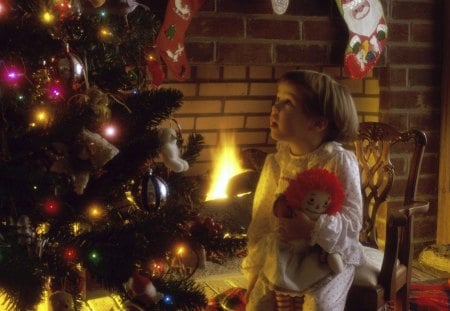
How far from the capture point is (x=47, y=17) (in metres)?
1.23

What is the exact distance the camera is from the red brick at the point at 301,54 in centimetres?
231

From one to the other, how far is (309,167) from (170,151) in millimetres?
404

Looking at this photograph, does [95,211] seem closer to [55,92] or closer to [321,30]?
[55,92]

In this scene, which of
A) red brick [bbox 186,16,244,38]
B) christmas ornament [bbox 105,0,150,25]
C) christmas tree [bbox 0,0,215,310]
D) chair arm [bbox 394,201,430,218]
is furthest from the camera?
red brick [bbox 186,16,244,38]

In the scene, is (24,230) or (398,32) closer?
(24,230)

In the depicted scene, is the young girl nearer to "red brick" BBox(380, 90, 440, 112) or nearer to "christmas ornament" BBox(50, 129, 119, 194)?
"christmas ornament" BBox(50, 129, 119, 194)

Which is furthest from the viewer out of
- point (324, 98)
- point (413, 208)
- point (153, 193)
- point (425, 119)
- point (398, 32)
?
point (425, 119)

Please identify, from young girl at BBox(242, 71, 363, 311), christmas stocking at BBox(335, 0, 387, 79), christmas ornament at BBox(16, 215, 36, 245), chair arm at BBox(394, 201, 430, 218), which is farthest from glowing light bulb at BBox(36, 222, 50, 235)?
christmas stocking at BBox(335, 0, 387, 79)

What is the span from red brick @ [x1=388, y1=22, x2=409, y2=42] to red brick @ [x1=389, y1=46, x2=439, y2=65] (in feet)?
0.11

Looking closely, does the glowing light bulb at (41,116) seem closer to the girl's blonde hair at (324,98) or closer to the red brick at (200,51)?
the girl's blonde hair at (324,98)

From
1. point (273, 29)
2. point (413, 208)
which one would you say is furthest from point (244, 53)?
point (413, 208)

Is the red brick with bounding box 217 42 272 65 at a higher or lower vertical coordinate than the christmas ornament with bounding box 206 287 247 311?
higher

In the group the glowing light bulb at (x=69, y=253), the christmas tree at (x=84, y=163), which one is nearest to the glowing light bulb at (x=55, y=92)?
the christmas tree at (x=84, y=163)

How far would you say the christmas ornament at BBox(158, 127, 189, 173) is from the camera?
1.37 metres
